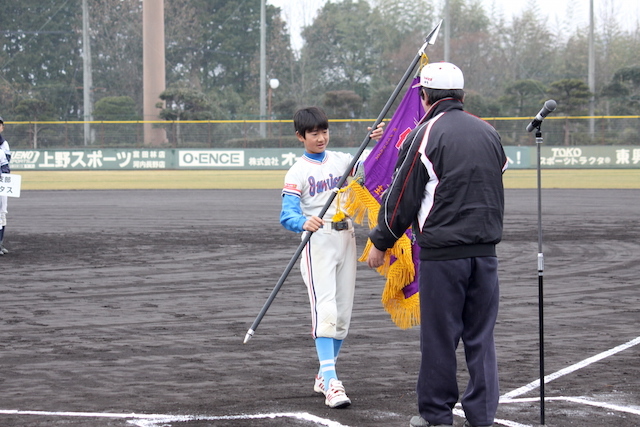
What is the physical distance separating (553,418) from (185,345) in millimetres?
3173

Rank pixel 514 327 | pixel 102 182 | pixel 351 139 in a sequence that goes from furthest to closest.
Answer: pixel 351 139, pixel 102 182, pixel 514 327

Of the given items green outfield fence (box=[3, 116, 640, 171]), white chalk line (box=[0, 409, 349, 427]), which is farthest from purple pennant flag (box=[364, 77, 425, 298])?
green outfield fence (box=[3, 116, 640, 171])

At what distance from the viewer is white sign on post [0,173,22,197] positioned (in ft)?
41.1

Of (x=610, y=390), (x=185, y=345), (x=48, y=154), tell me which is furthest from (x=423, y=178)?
(x=48, y=154)

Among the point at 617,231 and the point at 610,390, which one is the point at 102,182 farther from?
the point at 610,390

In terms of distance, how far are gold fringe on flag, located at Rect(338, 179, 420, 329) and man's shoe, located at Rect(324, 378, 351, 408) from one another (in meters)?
0.53

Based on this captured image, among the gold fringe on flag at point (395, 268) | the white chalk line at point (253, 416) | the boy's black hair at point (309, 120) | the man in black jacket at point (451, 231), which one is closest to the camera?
the man in black jacket at point (451, 231)

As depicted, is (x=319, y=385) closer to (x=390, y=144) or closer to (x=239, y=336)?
(x=390, y=144)

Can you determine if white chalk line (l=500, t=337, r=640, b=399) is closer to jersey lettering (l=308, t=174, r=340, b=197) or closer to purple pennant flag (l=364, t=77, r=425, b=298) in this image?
purple pennant flag (l=364, t=77, r=425, b=298)

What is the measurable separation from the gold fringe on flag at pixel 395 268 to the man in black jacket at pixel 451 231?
0.70 meters

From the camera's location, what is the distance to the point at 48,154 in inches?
1526

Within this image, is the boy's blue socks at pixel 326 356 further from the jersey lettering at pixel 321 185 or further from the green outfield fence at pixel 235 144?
the green outfield fence at pixel 235 144

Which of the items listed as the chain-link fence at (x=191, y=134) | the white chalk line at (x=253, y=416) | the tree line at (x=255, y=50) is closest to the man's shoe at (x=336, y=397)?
the white chalk line at (x=253, y=416)

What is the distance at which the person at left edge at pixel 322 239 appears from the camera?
17.3 feet
